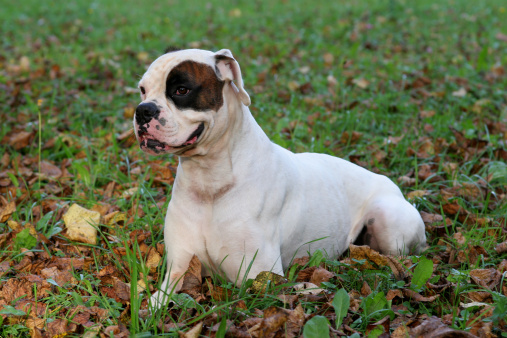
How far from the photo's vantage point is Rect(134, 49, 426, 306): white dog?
263 cm

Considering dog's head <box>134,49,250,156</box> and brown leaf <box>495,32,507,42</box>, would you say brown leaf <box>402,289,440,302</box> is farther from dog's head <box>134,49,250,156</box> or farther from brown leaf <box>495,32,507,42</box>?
brown leaf <box>495,32,507,42</box>

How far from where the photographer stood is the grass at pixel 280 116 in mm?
2957

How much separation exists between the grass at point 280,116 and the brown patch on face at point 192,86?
74 centimetres

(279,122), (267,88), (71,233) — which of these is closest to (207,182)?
(71,233)

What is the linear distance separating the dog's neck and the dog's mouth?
0.48 ft

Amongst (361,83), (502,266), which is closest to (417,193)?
(502,266)

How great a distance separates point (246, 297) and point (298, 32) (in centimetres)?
755


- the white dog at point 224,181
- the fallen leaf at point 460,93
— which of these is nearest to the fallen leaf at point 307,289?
the white dog at point 224,181

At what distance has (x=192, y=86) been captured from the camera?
8.61ft

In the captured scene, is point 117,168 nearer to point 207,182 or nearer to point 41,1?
point 207,182

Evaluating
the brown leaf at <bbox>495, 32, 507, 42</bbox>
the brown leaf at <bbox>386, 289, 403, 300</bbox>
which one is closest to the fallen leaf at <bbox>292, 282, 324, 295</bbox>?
the brown leaf at <bbox>386, 289, 403, 300</bbox>

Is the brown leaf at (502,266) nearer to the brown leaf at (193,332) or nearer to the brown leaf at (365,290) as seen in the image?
the brown leaf at (365,290)

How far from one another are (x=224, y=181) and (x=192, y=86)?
1.70 ft

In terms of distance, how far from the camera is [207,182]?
2861 millimetres
